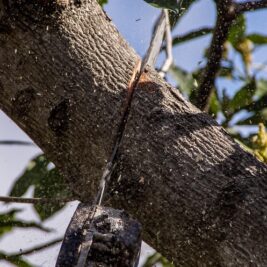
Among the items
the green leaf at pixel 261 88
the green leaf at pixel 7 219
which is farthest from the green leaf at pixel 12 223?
the green leaf at pixel 261 88

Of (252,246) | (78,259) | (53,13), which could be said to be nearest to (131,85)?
(53,13)

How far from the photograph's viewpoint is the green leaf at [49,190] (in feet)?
8.13

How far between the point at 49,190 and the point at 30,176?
0.51 ft

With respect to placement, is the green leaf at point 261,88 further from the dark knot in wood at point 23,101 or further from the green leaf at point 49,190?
the dark knot in wood at point 23,101

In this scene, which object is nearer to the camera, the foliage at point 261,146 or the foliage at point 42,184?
the foliage at point 261,146

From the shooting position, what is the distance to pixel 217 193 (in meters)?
1.49

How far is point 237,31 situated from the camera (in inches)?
112

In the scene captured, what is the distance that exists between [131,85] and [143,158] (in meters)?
0.17

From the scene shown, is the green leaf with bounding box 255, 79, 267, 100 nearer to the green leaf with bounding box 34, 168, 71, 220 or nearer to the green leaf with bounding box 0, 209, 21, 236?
the green leaf with bounding box 34, 168, 71, 220

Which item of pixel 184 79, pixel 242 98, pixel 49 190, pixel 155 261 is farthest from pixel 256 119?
pixel 49 190

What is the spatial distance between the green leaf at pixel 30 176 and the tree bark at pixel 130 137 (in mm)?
945

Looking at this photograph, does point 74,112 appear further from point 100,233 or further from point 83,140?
point 100,233

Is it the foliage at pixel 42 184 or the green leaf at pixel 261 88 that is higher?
the green leaf at pixel 261 88

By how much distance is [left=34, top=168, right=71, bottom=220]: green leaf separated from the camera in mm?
2478
